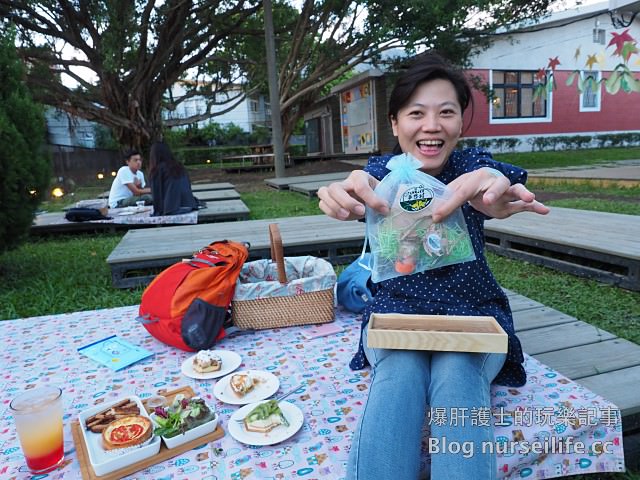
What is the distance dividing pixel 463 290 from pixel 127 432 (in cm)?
140

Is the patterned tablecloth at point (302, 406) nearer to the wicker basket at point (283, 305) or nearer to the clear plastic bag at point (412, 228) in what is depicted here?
the wicker basket at point (283, 305)

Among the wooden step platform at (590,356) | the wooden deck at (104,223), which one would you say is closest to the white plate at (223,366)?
the wooden step platform at (590,356)

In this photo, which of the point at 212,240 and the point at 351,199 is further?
the point at 212,240

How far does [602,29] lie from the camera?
60.7ft

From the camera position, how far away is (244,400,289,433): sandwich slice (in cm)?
179

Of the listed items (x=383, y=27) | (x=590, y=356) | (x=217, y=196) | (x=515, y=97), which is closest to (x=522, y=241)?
(x=590, y=356)

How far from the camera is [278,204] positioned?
9.36 m

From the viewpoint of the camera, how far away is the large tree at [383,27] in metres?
11.9

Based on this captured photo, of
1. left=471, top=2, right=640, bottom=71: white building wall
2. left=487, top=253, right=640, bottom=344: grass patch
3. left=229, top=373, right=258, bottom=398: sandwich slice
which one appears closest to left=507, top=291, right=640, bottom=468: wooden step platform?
left=487, top=253, right=640, bottom=344: grass patch

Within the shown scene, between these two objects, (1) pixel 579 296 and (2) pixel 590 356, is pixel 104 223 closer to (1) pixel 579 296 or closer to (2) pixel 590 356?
(1) pixel 579 296

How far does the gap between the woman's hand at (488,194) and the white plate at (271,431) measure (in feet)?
3.17

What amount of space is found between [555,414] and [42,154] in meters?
4.67

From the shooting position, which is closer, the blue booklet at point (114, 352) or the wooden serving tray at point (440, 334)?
the wooden serving tray at point (440, 334)

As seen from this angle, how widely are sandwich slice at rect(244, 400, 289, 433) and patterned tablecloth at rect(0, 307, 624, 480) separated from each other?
0.07 meters
